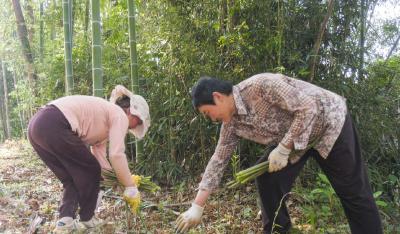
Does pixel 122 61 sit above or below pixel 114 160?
above

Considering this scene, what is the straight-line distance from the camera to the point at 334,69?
4.41 m

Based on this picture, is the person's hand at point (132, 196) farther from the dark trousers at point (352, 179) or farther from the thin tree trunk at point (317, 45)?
the thin tree trunk at point (317, 45)

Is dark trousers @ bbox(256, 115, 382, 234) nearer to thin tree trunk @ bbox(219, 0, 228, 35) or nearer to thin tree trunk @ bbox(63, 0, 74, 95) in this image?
thin tree trunk @ bbox(219, 0, 228, 35)

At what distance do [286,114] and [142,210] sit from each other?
79.1 inches

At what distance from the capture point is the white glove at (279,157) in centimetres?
272

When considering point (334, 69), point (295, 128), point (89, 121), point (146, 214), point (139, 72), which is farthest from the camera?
point (139, 72)

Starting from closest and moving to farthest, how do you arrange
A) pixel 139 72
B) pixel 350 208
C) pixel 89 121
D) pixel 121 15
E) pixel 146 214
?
1. pixel 350 208
2. pixel 89 121
3. pixel 146 214
4. pixel 139 72
5. pixel 121 15

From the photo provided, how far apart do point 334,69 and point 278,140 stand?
6.03ft

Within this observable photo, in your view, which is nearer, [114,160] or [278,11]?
[114,160]

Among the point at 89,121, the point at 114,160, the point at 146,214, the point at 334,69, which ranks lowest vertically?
the point at 146,214

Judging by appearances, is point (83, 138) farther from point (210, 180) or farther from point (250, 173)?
point (250, 173)

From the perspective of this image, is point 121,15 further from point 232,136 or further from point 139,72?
point 232,136

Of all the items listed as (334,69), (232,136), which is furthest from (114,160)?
(334,69)

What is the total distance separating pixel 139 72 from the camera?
530cm
